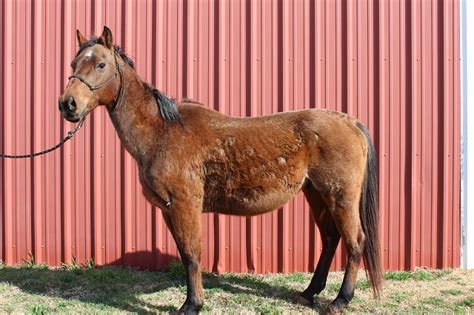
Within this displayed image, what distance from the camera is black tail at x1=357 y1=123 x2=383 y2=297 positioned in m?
4.32

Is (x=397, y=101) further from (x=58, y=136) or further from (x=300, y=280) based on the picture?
(x=58, y=136)

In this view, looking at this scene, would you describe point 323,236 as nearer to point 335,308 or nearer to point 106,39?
point 335,308

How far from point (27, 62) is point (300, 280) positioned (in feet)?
14.2

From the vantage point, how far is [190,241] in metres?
4.04

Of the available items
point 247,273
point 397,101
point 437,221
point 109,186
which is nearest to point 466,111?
point 397,101

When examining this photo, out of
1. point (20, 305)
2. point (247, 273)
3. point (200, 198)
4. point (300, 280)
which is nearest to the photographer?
point (200, 198)

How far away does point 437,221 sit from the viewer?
5578 mm

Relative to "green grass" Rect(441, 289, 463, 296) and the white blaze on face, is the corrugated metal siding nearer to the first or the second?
"green grass" Rect(441, 289, 463, 296)

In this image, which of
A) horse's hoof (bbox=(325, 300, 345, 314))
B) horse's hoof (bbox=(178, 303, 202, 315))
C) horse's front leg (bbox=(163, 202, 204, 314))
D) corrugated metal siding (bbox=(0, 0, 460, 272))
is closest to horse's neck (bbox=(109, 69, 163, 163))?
horse's front leg (bbox=(163, 202, 204, 314))

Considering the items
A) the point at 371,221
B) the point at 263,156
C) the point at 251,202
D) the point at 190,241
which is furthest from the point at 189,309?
the point at 371,221

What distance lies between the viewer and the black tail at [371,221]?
14.2ft

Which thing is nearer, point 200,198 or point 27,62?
point 200,198

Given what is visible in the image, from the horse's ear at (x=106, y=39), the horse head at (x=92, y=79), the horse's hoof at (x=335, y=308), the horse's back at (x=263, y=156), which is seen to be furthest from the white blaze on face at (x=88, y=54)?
the horse's hoof at (x=335, y=308)

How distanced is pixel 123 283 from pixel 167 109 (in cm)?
216
